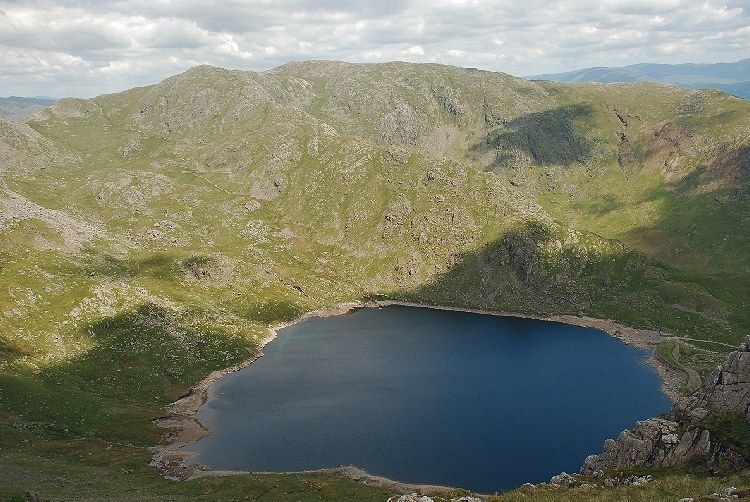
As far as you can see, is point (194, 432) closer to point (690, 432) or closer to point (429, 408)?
point (429, 408)

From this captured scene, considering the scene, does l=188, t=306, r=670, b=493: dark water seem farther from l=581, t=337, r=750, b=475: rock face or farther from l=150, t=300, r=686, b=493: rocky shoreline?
l=581, t=337, r=750, b=475: rock face

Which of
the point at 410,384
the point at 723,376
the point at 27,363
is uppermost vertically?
the point at 723,376

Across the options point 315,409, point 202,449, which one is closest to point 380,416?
point 315,409

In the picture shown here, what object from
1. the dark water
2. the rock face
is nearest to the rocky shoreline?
the dark water

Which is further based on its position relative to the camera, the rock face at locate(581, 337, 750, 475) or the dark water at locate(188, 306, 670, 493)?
the dark water at locate(188, 306, 670, 493)

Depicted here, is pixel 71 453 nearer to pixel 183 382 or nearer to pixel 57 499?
pixel 57 499

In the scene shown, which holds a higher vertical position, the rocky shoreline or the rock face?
the rock face

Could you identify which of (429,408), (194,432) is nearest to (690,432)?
(429,408)
